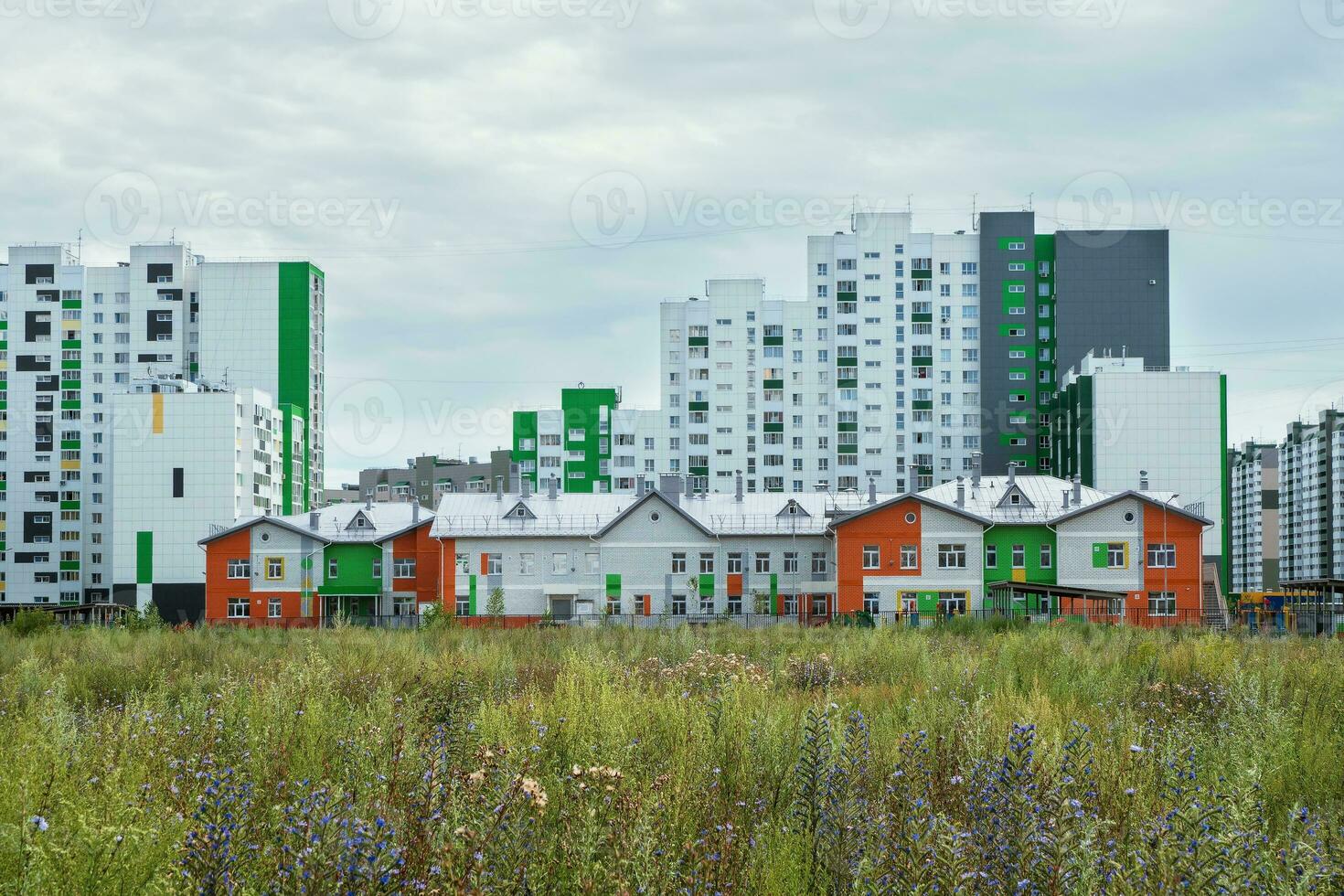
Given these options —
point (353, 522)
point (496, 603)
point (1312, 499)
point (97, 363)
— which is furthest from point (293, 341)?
point (1312, 499)

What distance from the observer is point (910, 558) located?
52.0 meters

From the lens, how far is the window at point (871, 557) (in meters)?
52.2

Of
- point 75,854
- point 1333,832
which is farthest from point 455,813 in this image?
point 1333,832

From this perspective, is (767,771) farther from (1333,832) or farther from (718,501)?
(718,501)

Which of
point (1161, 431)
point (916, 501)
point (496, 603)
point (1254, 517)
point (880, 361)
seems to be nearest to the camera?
point (496, 603)

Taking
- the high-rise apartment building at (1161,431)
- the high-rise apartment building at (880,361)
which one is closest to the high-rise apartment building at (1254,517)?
the high-rise apartment building at (880,361)

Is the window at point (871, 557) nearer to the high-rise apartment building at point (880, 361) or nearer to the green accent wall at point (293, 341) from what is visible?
the high-rise apartment building at point (880, 361)

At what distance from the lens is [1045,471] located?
9012cm

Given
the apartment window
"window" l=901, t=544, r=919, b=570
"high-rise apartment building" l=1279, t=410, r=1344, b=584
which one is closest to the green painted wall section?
"window" l=901, t=544, r=919, b=570

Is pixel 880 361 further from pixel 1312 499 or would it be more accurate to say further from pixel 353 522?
pixel 1312 499

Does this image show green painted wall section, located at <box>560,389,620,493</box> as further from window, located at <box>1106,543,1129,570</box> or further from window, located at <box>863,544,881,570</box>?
window, located at <box>1106,543,1129,570</box>

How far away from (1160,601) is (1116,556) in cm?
258

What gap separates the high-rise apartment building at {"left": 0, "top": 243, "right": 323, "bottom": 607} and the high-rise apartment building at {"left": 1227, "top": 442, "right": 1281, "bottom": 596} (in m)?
102

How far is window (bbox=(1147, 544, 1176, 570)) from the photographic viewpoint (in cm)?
5159
